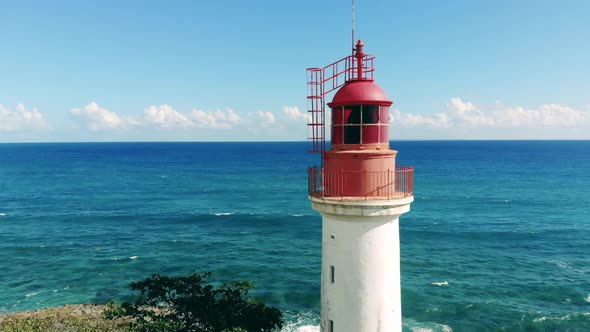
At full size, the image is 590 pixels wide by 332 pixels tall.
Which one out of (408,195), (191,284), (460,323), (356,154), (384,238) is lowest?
(460,323)

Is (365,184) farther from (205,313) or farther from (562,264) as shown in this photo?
(562,264)

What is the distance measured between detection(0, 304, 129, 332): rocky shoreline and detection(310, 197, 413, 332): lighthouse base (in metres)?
19.6

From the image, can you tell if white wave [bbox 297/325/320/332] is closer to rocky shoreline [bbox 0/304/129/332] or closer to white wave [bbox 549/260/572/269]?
rocky shoreline [bbox 0/304/129/332]

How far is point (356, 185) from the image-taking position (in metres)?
11.8

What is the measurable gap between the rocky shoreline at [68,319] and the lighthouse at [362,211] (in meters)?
19.8

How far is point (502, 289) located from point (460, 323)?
7.74 metres

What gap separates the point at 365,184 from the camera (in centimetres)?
1176

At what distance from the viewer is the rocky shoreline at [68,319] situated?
27109 mm

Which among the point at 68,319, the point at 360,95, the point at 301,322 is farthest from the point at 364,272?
the point at 68,319

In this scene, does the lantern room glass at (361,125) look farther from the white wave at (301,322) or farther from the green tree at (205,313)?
the white wave at (301,322)

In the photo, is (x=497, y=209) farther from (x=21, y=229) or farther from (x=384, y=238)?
(x=21, y=229)

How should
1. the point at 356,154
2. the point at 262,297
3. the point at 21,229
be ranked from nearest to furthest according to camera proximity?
the point at 356,154 → the point at 262,297 → the point at 21,229

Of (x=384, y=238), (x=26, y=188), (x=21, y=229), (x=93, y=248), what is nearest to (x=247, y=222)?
(x=93, y=248)

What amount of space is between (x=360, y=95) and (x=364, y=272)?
5.13m
